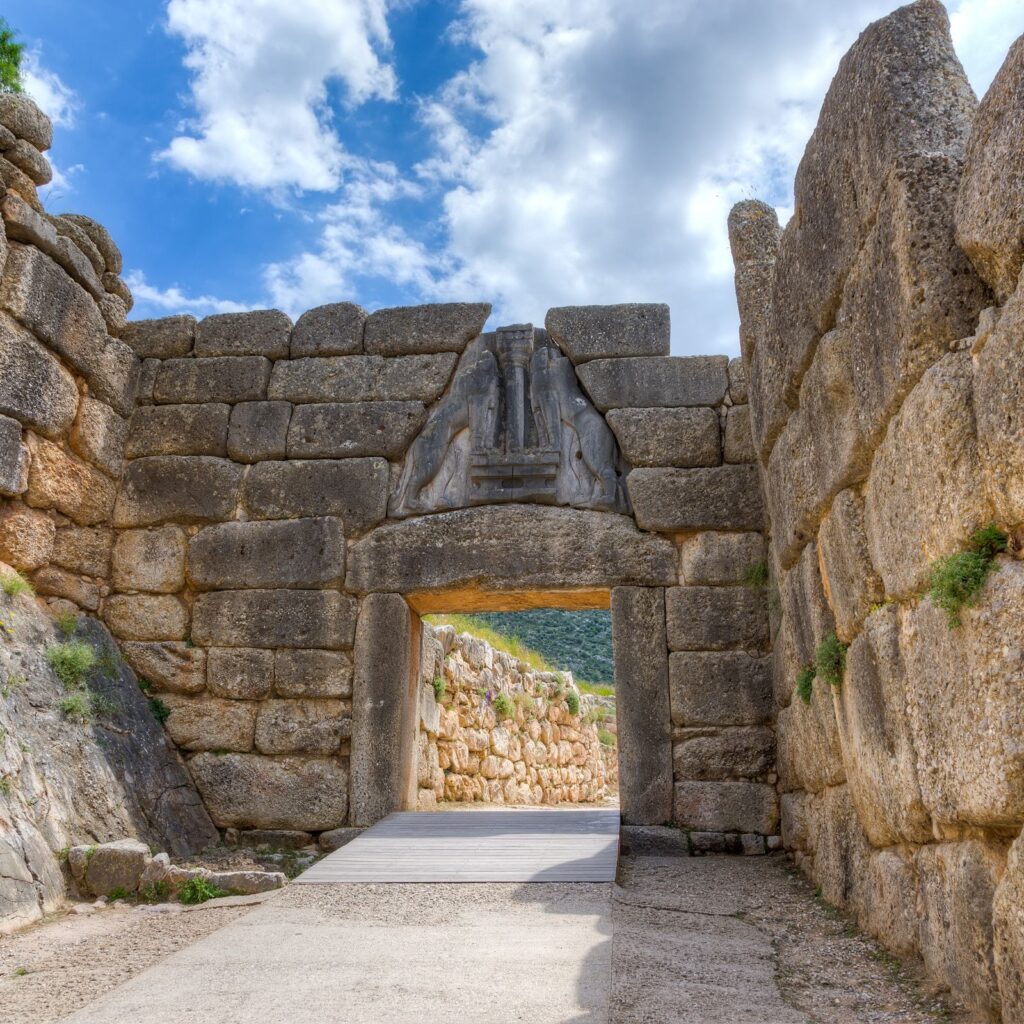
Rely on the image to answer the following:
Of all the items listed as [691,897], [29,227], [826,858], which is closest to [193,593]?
[29,227]

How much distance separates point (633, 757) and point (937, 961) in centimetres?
320

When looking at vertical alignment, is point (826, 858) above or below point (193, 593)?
below

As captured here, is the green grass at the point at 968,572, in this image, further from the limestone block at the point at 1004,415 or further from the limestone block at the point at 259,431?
the limestone block at the point at 259,431

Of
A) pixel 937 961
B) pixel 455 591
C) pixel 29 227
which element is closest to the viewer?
pixel 937 961

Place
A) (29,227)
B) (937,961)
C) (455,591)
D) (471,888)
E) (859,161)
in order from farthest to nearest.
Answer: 1. (455,591)
2. (29,227)
3. (471,888)
4. (859,161)
5. (937,961)

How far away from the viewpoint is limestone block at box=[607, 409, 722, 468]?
265 inches

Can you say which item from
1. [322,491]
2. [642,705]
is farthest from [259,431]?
[642,705]

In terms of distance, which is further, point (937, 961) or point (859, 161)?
point (859, 161)

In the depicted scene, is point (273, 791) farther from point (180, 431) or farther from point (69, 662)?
point (180, 431)

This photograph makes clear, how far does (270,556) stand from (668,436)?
287 cm

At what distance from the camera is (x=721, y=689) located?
6.25 m

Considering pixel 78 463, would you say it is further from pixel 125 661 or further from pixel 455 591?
pixel 455 591

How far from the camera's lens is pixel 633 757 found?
621 centimetres

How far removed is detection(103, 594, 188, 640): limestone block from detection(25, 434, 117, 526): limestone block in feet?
2.00
